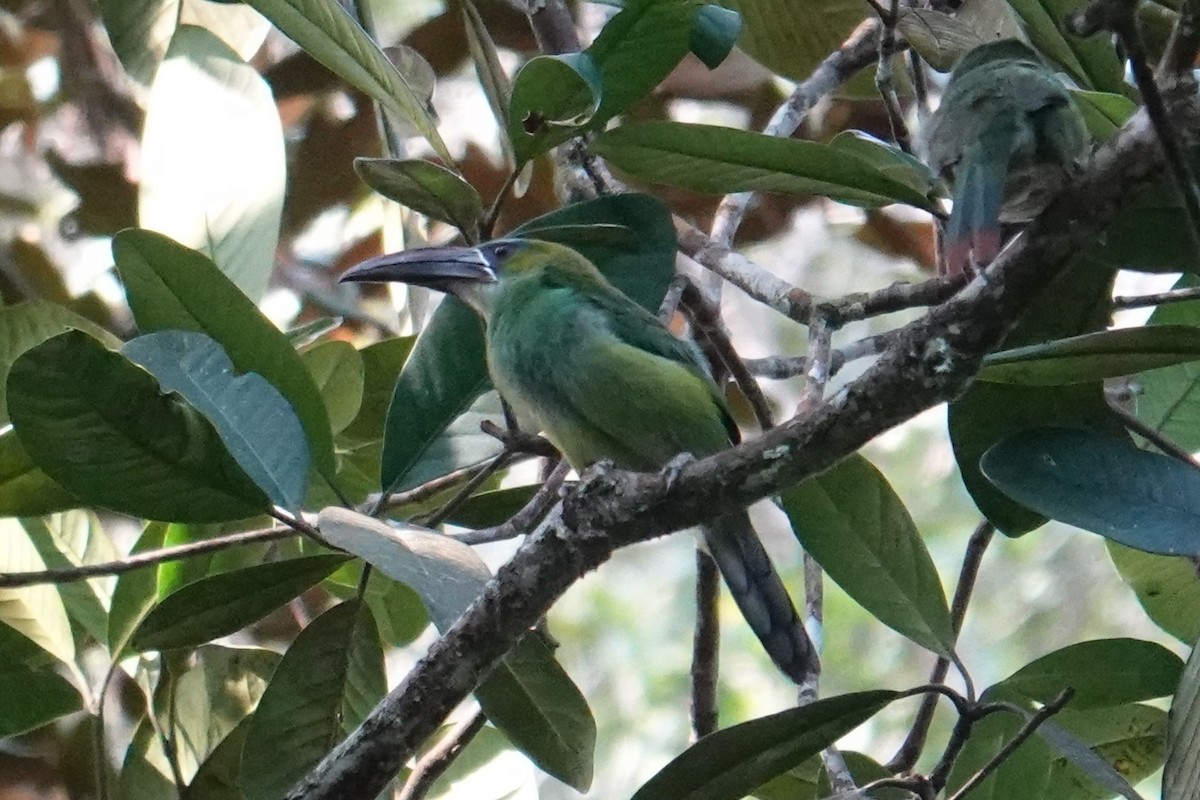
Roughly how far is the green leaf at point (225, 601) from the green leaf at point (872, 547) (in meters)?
0.72

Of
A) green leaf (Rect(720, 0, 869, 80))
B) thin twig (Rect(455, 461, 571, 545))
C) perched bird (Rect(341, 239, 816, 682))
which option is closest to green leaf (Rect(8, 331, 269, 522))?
thin twig (Rect(455, 461, 571, 545))

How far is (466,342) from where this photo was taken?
7.63 feet

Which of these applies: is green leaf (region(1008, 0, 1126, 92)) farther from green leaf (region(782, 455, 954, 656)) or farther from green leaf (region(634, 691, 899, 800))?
green leaf (region(634, 691, 899, 800))

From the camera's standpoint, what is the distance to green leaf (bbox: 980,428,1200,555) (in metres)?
1.68

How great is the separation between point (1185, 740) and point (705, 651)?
120 centimetres

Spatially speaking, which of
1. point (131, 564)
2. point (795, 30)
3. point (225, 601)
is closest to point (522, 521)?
point (225, 601)

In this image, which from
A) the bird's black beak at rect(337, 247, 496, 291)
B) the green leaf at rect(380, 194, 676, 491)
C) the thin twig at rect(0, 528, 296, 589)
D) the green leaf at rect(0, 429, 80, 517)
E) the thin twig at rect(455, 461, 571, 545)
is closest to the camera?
the thin twig at rect(0, 528, 296, 589)

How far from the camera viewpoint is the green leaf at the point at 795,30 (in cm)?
297

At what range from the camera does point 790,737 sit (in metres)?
1.75

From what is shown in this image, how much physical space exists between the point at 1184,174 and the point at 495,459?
1251mm

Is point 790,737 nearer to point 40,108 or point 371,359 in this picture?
point 371,359

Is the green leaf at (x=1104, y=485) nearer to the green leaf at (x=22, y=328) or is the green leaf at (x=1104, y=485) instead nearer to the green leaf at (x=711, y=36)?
the green leaf at (x=711, y=36)

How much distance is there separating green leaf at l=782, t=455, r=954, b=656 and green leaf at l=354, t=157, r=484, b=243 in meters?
0.73

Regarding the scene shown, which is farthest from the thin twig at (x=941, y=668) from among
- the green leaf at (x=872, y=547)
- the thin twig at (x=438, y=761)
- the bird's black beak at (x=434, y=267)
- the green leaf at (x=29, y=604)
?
the green leaf at (x=29, y=604)
